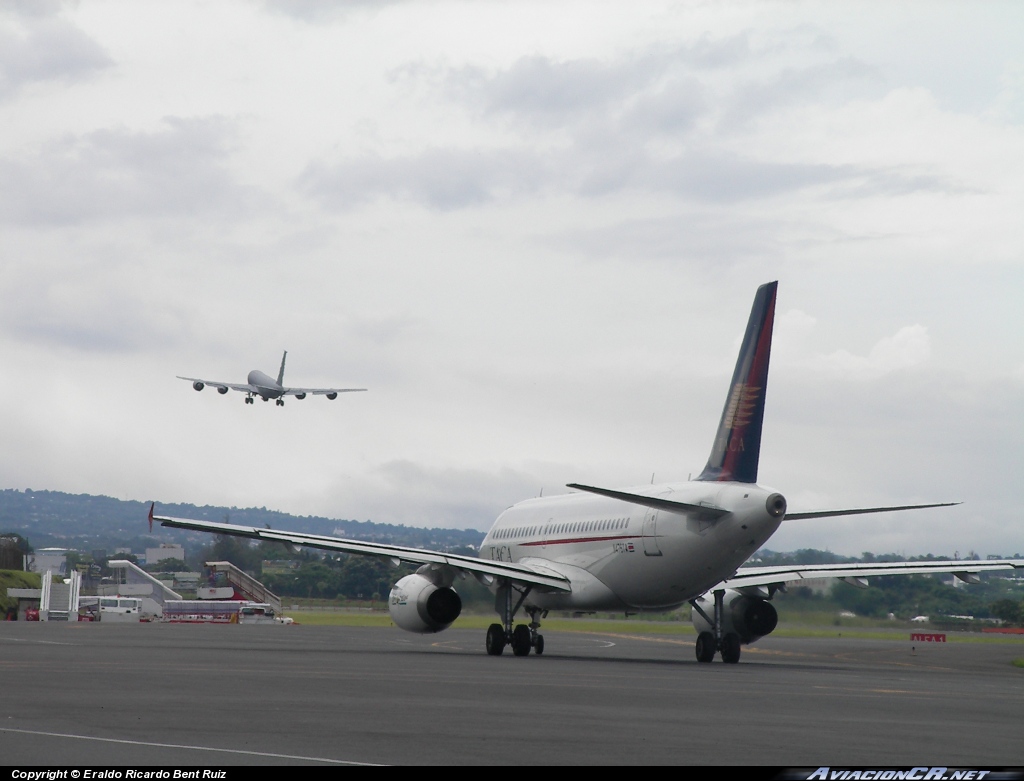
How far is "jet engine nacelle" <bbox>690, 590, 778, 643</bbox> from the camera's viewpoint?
35844 millimetres

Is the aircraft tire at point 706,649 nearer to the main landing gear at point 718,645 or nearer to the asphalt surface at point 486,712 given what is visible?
the main landing gear at point 718,645

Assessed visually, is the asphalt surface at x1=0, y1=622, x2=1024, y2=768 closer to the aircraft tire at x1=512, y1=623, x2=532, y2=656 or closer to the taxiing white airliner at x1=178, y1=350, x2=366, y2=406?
the aircraft tire at x1=512, y1=623, x2=532, y2=656

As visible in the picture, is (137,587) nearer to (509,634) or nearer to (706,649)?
(509,634)

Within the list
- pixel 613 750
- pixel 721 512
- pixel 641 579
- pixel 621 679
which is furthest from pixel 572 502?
pixel 613 750

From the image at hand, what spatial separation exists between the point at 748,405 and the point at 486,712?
16.8 metres

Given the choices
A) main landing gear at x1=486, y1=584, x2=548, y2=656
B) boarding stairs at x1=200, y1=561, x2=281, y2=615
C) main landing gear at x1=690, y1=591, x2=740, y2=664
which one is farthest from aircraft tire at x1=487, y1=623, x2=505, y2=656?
boarding stairs at x1=200, y1=561, x2=281, y2=615

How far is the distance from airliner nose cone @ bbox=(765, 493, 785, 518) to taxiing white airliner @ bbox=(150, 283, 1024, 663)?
0.02 m

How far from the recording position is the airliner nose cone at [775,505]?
102 feet

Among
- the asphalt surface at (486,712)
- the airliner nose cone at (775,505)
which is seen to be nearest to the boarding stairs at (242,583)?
the asphalt surface at (486,712)

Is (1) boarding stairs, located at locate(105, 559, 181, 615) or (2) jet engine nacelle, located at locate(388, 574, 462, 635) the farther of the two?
(1) boarding stairs, located at locate(105, 559, 181, 615)

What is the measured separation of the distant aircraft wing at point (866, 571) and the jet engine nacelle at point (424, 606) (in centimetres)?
763

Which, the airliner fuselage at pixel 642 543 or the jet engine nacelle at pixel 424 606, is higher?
the airliner fuselage at pixel 642 543

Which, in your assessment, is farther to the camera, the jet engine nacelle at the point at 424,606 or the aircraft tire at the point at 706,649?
the jet engine nacelle at the point at 424,606

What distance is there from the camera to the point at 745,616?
117 feet
